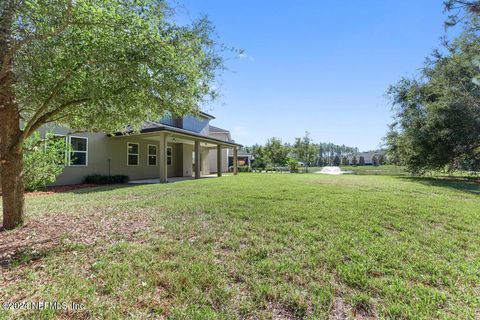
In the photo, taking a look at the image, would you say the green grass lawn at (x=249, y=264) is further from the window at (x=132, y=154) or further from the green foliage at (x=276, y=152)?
the green foliage at (x=276, y=152)

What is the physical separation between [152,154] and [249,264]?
15.3 meters

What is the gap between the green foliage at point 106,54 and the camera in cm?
338

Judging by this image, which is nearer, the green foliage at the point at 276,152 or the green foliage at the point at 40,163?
the green foliage at the point at 40,163

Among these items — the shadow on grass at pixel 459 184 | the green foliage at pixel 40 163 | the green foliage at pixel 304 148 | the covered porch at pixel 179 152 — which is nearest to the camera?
the green foliage at pixel 40 163

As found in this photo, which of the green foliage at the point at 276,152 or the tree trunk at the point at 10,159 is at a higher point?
the green foliage at the point at 276,152

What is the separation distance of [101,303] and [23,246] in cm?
247

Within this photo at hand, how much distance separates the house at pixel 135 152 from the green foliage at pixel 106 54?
5284 mm

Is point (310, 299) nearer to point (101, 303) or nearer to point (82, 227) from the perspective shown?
point (101, 303)

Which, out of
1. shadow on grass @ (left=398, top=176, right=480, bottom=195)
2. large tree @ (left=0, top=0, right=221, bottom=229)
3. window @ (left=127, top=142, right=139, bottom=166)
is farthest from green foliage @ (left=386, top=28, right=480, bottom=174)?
window @ (left=127, top=142, right=139, bottom=166)

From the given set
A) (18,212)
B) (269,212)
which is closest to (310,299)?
(269,212)

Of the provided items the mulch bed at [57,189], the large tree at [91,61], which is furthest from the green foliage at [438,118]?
the mulch bed at [57,189]

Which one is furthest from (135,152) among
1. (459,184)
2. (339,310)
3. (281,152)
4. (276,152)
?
(281,152)

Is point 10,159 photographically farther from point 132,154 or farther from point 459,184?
point 459,184

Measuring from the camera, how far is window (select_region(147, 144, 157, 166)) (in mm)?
16984
